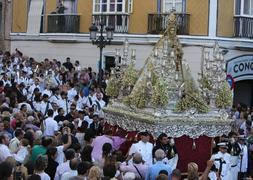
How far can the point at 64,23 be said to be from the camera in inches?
1171

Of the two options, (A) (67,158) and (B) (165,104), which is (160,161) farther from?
(B) (165,104)

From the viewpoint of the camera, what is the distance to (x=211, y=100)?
15.7 metres

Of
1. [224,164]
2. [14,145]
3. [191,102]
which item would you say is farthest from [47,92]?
[14,145]

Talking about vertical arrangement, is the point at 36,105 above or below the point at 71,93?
below

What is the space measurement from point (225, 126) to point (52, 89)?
7.24 meters

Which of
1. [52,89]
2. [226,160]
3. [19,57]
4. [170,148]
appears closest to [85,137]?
[170,148]

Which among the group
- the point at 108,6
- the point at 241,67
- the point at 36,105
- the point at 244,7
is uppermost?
the point at 108,6

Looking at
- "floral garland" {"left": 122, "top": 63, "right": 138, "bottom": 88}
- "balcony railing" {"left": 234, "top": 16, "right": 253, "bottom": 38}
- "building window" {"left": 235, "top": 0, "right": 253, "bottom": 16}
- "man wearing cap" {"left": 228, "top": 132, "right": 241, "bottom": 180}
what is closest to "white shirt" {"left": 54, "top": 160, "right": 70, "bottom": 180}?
"man wearing cap" {"left": 228, "top": 132, "right": 241, "bottom": 180}

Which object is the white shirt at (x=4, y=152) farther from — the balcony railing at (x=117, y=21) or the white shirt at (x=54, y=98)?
the balcony railing at (x=117, y=21)

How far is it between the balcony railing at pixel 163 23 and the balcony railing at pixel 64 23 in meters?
4.19

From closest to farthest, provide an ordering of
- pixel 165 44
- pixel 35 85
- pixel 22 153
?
1. pixel 22 153
2. pixel 165 44
3. pixel 35 85

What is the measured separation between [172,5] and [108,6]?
3.43 m

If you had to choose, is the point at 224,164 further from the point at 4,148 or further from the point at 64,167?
the point at 4,148

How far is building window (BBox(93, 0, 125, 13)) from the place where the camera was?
28.3 meters
